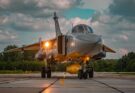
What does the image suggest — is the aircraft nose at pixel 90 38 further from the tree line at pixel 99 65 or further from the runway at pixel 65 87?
the tree line at pixel 99 65

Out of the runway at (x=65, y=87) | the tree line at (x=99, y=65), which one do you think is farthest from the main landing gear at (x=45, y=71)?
the tree line at (x=99, y=65)

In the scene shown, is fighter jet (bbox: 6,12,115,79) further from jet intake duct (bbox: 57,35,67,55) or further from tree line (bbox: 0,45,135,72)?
tree line (bbox: 0,45,135,72)

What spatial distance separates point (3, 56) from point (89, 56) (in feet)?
389

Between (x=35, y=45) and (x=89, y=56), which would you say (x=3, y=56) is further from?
(x=89, y=56)

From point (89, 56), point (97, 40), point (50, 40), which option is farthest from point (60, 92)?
point (50, 40)

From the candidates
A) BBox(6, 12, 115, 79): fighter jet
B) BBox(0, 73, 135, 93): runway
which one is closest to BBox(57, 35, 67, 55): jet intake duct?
BBox(6, 12, 115, 79): fighter jet

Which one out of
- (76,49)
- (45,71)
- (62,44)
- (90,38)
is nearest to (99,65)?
(45,71)

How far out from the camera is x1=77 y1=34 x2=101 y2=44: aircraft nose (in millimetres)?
25239

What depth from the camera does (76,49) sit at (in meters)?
26.5

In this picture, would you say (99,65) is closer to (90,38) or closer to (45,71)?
(45,71)

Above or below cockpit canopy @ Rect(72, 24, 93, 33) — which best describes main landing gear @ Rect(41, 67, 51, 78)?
below

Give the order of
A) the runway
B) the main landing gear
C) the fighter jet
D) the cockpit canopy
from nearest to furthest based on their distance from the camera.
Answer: the runway < the fighter jet < the cockpit canopy < the main landing gear

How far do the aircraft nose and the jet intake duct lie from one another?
2.28 meters

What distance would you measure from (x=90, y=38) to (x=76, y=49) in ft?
→ 4.86
